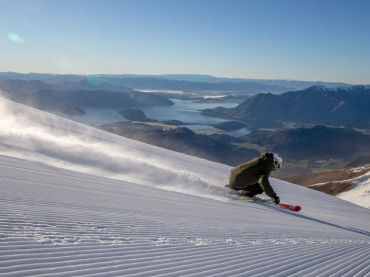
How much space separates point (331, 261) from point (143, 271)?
383cm

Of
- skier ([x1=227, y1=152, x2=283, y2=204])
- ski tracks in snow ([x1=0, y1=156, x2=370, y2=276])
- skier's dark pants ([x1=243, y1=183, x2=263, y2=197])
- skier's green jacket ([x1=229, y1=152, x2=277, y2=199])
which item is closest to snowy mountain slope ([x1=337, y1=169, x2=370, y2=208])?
skier's dark pants ([x1=243, y1=183, x2=263, y2=197])

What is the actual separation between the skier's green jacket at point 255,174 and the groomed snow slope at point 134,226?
624mm

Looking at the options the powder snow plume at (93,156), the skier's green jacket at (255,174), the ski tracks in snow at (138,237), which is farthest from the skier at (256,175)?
the ski tracks in snow at (138,237)

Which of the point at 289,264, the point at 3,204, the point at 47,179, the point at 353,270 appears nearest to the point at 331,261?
the point at 353,270

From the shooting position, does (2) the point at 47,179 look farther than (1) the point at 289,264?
Yes

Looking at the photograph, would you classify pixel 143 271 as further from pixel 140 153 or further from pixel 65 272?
pixel 140 153

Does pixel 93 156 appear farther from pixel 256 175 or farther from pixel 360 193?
pixel 360 193

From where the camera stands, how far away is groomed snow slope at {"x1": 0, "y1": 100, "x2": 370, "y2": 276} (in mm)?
5074

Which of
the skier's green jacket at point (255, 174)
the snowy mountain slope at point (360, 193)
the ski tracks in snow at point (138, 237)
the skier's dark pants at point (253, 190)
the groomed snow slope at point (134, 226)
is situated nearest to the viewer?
the ski tracks in snow at point (138, 237)

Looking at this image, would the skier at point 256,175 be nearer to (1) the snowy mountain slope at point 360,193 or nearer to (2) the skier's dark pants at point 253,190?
(2) the skier's dark pants at point 253,190

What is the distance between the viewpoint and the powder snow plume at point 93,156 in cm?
1470

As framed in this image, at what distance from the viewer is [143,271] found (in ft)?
16.0

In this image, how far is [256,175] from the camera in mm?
14281

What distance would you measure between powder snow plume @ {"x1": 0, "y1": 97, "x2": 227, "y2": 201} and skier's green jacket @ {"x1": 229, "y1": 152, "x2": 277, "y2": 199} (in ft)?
2.46
